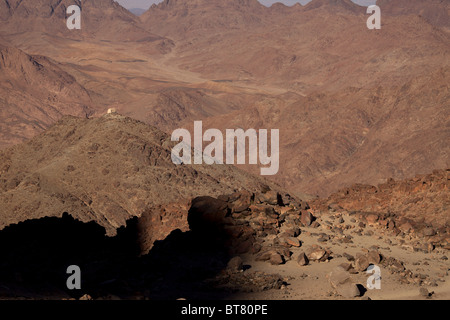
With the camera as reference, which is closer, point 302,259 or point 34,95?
point 302,259

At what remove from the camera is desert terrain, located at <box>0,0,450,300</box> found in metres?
12.6

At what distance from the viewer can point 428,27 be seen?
11031cm

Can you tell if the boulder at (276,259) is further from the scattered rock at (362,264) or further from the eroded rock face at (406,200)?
the eroded rock face at (406,200)

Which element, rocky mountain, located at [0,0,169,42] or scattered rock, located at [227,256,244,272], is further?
rocky mountain, located at [0,0,169,42]

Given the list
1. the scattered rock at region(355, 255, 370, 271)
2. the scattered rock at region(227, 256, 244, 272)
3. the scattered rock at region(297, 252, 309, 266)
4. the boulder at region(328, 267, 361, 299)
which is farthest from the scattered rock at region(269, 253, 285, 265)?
the scattered rock at region(355, 255, 370, 271)

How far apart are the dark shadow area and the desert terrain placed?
59 mm

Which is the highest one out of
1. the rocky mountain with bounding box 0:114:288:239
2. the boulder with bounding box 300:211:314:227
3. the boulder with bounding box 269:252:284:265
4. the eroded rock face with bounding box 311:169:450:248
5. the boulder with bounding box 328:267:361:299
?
the rocky mountain with bounding box 0:114:288:239

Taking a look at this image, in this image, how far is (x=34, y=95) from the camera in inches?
3378

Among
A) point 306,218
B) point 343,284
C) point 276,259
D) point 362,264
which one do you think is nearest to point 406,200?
point 306,218

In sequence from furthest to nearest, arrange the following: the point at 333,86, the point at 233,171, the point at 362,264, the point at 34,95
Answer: the point at 333,86
the point at 34,95
the point at 233,171
the point at 362,264

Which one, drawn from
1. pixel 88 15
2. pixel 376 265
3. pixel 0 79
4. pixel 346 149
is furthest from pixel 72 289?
pixel 88 15

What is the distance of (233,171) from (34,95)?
57.6 meters

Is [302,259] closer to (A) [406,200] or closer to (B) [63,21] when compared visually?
(A) [406,200]

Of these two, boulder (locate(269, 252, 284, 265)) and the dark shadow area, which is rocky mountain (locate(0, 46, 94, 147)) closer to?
the dark shadow area
